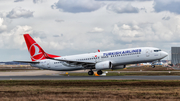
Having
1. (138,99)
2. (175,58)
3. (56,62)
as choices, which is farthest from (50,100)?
(175,58)

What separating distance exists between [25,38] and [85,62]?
49.7 feet

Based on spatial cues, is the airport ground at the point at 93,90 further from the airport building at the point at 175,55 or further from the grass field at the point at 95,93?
the airport building at the point at 175,55

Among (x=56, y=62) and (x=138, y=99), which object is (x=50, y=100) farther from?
(x=56, y=62)

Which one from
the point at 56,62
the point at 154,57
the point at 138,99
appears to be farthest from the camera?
the point at 56,62

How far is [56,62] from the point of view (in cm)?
5219

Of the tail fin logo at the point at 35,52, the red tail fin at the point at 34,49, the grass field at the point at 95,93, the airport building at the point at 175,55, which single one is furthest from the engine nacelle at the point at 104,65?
the airport building at the point at 175,55

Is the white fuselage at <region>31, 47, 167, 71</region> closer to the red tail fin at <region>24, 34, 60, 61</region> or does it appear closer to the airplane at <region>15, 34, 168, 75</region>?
the airplane at <region>15, 34, 168, 75</region>

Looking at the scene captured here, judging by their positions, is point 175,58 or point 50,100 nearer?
point 50,100

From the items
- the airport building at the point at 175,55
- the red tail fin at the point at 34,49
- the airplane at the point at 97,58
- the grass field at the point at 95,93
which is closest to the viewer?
the grass field at the point at 95,93

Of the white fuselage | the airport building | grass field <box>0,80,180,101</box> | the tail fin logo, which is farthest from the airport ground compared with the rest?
the airport building

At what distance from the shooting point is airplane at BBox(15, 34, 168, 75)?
44.6 m

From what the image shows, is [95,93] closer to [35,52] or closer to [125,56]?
[125,56]

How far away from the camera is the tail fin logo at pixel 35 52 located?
2076 inches

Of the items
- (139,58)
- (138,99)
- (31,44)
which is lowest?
(138,99)
